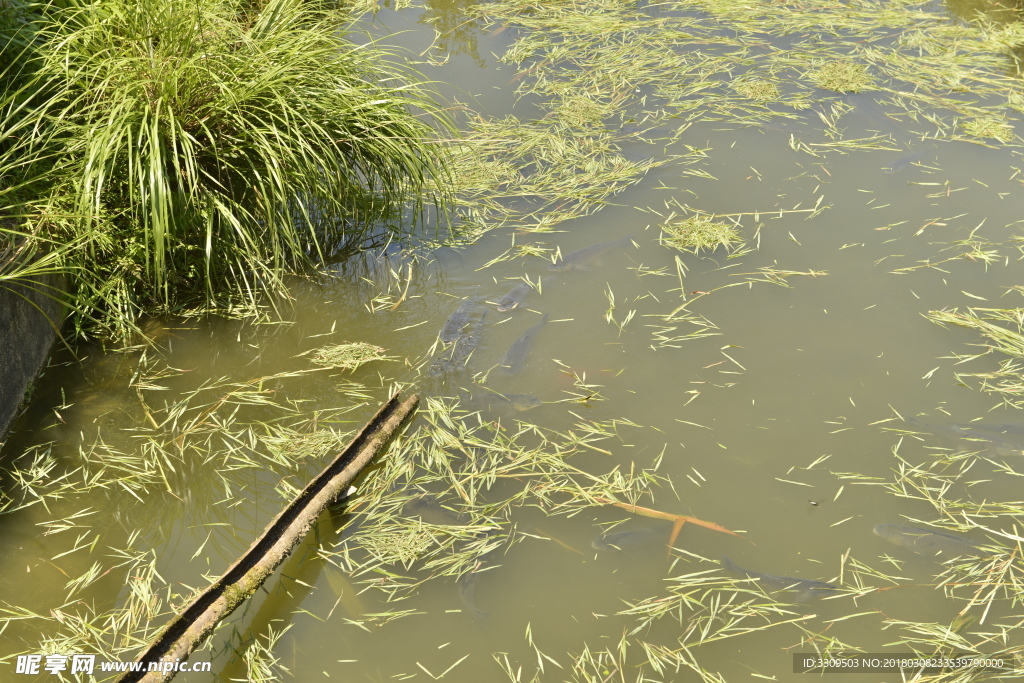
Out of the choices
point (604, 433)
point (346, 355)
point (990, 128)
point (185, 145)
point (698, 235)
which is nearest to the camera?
point (604, 433)

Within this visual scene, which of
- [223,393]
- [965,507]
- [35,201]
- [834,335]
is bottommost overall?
[965,507]

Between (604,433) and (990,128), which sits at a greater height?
(990,128)

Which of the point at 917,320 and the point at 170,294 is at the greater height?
the point at 170,294

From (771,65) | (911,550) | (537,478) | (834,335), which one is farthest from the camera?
(771,65)

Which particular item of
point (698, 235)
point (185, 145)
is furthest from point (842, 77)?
point (185, 145)

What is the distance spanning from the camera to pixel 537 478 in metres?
2.56

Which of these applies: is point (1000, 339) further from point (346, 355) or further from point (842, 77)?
point (346, 355)

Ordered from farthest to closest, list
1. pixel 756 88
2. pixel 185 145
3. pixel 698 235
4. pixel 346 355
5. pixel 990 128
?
pixel 756 88, pixel 990 128, pixel 698 235, pixel 346 355, pixel 185 145

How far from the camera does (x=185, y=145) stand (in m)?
2.83

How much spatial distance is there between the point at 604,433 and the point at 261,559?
123 cm

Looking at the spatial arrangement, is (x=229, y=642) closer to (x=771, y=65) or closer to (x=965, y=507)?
(x=965, y=507)

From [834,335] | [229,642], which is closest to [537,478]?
[229,642]

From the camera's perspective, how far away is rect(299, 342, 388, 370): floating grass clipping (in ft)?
9.79

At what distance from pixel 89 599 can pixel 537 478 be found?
1.38 m
